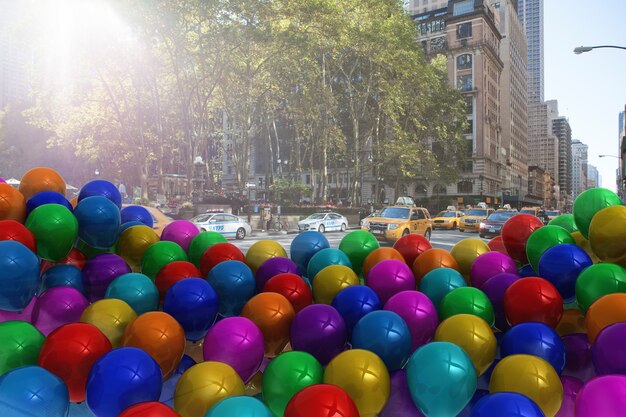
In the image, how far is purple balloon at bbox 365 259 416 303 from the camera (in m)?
3.13

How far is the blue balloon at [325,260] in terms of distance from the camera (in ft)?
11.5

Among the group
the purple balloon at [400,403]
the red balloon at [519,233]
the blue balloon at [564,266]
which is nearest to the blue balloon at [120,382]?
the purple balloon at [400,403]

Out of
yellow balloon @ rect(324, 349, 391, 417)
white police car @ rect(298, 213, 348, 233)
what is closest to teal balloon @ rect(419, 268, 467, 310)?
yellow balloon @ rect(324, 349, 391, 417)

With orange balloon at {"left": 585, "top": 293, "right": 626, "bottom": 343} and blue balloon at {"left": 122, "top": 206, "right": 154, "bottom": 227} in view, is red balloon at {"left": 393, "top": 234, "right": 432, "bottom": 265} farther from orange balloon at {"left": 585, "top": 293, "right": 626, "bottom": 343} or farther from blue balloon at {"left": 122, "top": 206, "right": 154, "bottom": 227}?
blue balloon at {"left": 122, "top": 206, "right": 154, "bottom": 227}

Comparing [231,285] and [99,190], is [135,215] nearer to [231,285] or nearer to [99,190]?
[99,190]

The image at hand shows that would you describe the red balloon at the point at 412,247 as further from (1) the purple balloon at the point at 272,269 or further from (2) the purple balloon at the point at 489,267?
(1) the purple balloon at the point at 272,269

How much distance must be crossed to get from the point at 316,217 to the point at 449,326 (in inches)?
545

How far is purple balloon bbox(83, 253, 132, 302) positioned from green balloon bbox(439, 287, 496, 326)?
2.24 meters

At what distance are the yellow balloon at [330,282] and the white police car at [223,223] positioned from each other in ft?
33.6

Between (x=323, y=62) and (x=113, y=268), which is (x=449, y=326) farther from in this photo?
(x=323, y=62)

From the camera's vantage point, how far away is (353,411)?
6.09 feet

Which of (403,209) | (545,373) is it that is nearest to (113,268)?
(545,373)

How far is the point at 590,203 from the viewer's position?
2980 millimetres

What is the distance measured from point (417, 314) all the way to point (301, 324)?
69 centimetres
